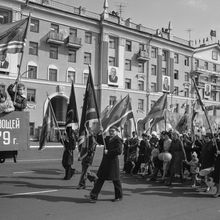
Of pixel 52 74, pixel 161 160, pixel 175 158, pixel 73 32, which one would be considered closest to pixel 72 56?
pixel 73 32

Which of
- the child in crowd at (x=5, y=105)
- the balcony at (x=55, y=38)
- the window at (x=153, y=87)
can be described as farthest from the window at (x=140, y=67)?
the child in crowd at (x=5, y=105)

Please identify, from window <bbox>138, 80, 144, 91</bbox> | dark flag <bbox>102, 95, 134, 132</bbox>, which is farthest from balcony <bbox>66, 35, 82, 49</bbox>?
dark flag <bbox>102, 95, 134, 132</bbox>

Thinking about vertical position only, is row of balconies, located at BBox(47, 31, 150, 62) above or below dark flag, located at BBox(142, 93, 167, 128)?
above

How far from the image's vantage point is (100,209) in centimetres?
805

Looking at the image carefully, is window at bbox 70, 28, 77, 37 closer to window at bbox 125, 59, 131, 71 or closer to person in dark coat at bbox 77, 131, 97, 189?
window at bbox 125, 59, 131, 71

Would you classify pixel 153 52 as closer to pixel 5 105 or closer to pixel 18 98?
pixel 18 98

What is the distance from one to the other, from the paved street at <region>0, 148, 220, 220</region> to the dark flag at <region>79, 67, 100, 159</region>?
Result: 1.30m

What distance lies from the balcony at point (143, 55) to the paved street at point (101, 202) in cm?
4035

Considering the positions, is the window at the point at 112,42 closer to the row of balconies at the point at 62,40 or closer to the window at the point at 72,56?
the row of balconies at the point at 62,40

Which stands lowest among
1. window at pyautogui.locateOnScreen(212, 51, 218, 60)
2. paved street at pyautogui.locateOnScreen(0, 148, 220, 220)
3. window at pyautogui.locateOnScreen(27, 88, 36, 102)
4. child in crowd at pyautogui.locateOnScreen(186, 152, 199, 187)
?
paved street at pyautogui.locateOnScreen(0, 148, 220, 220)

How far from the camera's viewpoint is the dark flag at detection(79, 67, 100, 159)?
407 inches

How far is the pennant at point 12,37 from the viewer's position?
8359 mm

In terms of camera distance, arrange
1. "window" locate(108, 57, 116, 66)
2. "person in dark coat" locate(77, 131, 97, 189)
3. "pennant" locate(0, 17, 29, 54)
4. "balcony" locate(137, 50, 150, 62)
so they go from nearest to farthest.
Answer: "pennant" locate(0, 17, 29, 54) → "person in dark coat" locate(77, 131, 97, 189) → "window" locate(108, 57, 116, 66) → "balcony" locate(137, 50, 150, 62)

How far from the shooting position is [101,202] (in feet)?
28.9
